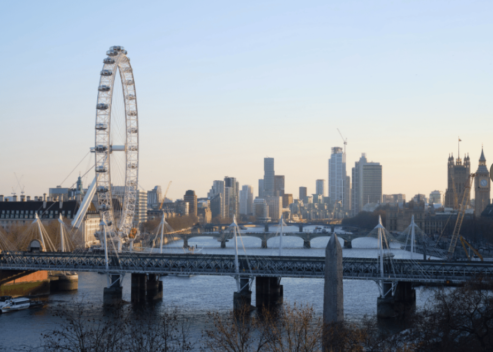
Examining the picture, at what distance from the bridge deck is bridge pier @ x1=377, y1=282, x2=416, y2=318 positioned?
1178mm

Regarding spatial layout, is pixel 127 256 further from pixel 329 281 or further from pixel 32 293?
pixel 329 281

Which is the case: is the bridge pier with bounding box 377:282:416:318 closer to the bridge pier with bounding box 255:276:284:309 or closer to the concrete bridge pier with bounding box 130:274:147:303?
the bridge pier with bounding box 255:276:284:309

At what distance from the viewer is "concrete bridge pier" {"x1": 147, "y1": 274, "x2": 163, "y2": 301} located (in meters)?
58.5

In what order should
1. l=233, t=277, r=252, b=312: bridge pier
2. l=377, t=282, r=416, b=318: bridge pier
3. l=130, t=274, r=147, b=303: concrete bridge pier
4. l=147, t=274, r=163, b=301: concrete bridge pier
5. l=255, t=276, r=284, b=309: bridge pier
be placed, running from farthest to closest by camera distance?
l=147, t=274, r=163, b=301: concrete bridge pier < l=130, t=274, r=147, b=303: concrete bridge pier < l=255, t=276, r=284, b=309: bridge pier < l=233, t=277, r=252, b=312: bridge pier < l=377, t=282, r=416, b=318: bridge pier

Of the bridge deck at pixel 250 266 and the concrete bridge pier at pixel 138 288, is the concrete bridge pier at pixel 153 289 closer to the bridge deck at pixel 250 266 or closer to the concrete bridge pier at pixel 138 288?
the concrete bridge pier at pixel 138 288

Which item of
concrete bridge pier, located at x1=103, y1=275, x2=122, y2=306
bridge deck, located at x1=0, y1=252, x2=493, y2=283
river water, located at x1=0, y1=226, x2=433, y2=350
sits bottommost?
river water, located at x1=0, y1=226, x2=433, y2=350

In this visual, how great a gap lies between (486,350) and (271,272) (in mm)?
29380

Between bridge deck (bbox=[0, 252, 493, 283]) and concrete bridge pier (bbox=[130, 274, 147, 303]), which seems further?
concrete bridge pier (bbox=[130, 274, 147, 303])

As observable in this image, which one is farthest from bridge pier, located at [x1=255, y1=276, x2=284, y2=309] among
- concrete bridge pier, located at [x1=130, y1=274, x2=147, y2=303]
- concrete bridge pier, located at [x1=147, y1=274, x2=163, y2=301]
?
concrete bridge pier, located at [x1=130, y1=274, x2=147, y2=303]

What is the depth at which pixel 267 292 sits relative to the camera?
5591 cm

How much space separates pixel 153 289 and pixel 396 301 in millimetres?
21543

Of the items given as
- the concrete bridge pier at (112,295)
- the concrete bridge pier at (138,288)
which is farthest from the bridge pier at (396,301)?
the concrete bridge pier at (112,295)

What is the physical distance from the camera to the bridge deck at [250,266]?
5344 cm

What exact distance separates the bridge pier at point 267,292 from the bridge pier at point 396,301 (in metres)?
9.52
